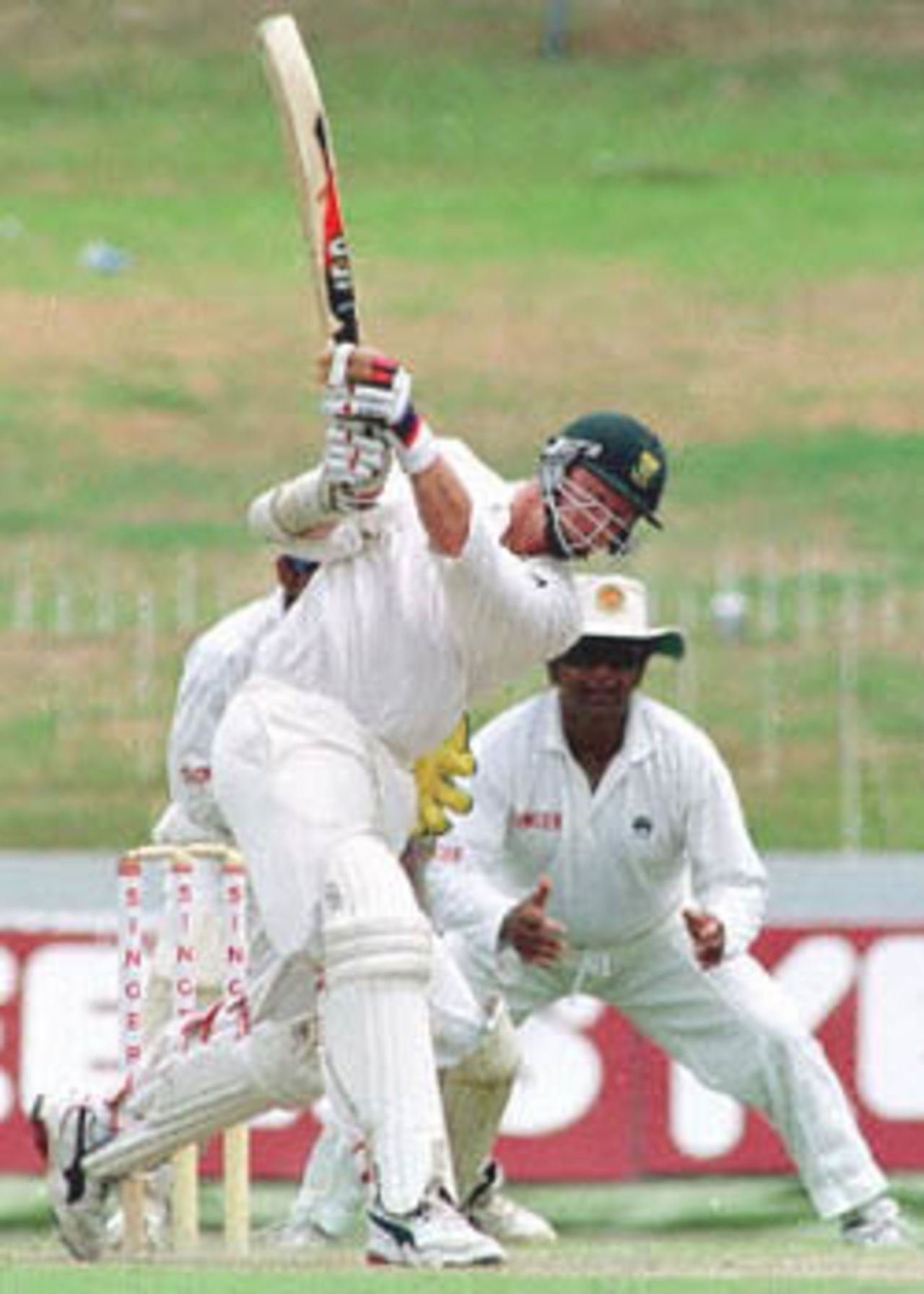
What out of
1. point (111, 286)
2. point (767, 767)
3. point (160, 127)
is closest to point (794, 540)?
point (767, 767)

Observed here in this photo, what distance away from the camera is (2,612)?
26891 millimetres

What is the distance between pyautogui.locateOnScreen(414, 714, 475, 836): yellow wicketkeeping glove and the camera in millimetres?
9656

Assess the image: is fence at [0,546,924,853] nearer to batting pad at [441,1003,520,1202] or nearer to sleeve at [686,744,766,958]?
sleeve at [686,744,766,958]

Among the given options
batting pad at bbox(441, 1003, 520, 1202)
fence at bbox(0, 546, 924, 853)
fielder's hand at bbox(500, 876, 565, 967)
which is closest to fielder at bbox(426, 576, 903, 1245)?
fielder's hand at bbox(500, 876, 565, 967)

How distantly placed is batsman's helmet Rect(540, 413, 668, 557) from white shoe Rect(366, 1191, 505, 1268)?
4.04 feet

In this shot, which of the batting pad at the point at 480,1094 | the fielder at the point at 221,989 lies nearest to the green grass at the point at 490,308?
the fielder at the point at 221,989

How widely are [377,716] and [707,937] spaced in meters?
2.43

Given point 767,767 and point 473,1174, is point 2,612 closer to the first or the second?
point 767,767

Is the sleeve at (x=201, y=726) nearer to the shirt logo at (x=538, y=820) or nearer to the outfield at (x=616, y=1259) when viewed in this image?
the shirt logo at (x=538, y=820)

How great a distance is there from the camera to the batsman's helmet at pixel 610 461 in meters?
8.94

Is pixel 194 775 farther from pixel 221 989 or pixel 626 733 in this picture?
pixel 626 733

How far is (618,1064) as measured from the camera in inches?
507

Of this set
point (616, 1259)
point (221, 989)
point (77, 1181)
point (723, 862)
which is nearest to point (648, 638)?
point (723, 862)

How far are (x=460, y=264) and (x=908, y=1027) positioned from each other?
2457cm
